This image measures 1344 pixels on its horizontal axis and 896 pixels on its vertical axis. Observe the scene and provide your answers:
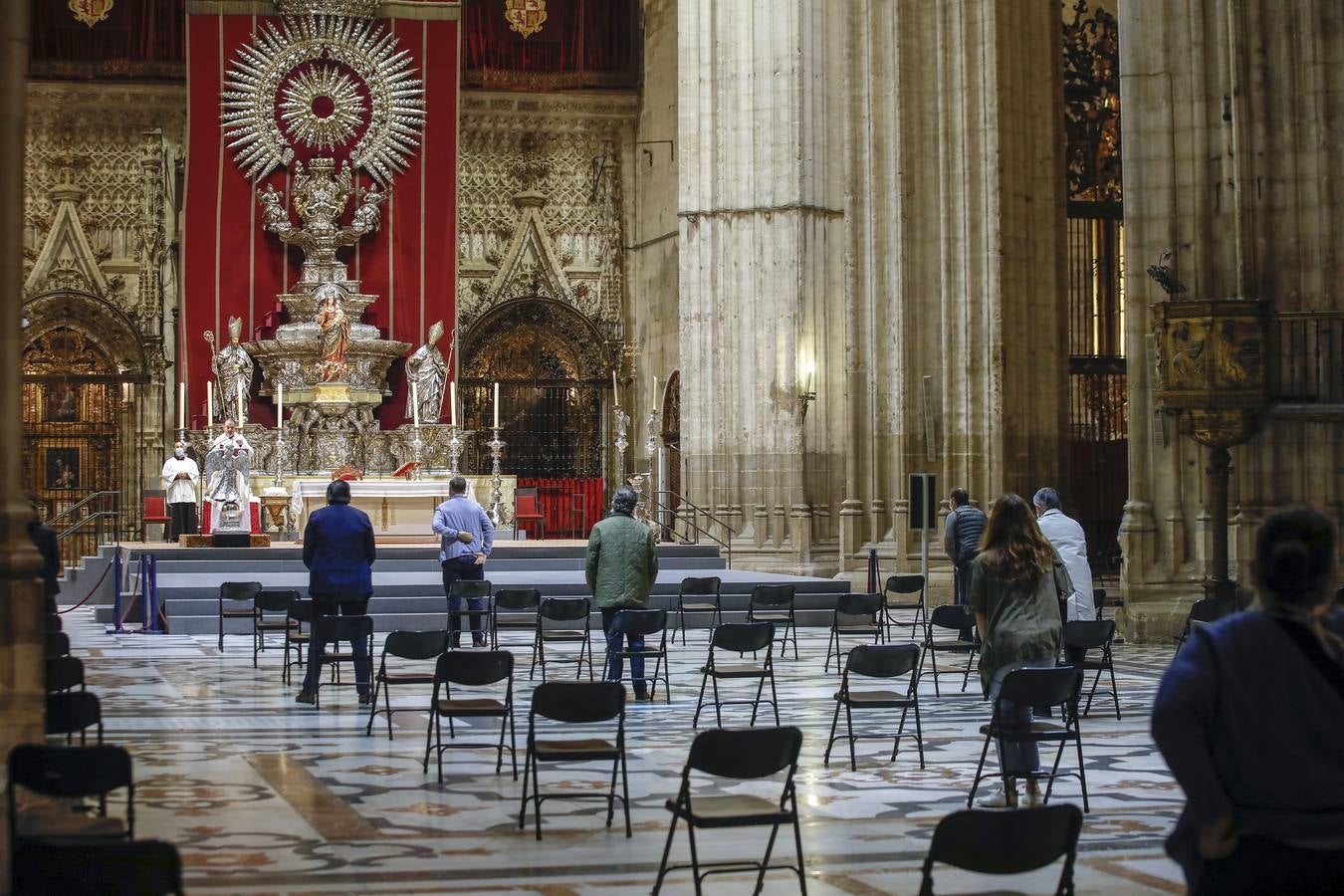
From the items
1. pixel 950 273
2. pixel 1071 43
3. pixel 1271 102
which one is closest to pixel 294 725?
pixel 1271 102

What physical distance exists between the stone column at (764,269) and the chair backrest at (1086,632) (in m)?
14.0

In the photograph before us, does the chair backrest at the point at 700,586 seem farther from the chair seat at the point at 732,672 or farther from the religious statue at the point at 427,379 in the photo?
the religious statue at the point at 427,379

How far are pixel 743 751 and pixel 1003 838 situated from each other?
1856 mm

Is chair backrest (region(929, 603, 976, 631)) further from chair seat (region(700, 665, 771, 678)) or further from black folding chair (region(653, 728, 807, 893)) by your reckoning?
black folding chair (region(653, 728, 807, 893))

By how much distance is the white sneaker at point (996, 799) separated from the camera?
898 centimetres

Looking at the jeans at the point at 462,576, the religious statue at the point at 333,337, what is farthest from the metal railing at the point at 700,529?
the jeans at the point at 462,576

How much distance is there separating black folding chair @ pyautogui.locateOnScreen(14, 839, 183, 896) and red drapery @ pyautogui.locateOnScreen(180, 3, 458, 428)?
26.6 m

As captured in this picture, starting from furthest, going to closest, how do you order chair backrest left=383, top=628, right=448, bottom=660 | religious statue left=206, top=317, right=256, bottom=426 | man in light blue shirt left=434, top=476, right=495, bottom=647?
religious statue left=206, top=317, right=256, bottom=426
man in light blue shirt left=434, top=476, right=495, bottom=647
chair backrest left=383, top=628, right=448, bottom=660

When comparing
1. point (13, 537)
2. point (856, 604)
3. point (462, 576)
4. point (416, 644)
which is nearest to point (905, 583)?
point (856, 604)

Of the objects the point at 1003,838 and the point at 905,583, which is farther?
the point at 905,583

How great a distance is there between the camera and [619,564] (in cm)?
1334

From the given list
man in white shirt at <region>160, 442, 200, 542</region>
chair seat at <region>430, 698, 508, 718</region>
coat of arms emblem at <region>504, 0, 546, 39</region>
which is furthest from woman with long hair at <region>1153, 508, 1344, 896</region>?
coat of arms emblem at <region>504, 0, 546, 39</region>

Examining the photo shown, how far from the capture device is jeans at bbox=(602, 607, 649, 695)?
43.5ft

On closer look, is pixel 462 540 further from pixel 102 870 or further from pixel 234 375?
pixel 234 375
